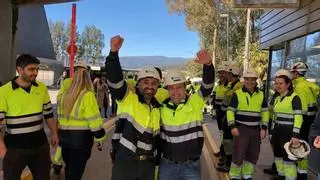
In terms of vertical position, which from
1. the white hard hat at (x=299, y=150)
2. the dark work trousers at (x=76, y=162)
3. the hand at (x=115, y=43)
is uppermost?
the hand at (x=115, y=43)

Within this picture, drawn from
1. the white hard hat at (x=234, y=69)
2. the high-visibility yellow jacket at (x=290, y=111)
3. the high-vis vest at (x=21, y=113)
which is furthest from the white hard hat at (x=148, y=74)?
the white hard hat at (x=234, y=69)

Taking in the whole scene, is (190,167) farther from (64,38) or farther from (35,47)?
(64,38)

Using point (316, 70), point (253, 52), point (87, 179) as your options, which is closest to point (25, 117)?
point (87, 179)

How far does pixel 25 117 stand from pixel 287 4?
693 cm

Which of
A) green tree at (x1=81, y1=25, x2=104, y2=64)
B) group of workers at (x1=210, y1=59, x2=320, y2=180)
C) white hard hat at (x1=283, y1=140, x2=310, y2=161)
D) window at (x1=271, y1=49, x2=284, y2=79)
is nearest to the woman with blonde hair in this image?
group of workers at (x1=210, y1=59, x2=320, y2=180)

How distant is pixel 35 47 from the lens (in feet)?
143

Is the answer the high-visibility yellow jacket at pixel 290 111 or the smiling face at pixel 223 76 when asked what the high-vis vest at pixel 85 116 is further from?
the smiling face at pixel 223 76

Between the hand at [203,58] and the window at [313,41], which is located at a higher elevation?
the window at [313,41]

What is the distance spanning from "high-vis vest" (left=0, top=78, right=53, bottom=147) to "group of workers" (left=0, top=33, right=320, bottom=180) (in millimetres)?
11

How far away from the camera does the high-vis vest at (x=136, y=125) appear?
4641 millimetres

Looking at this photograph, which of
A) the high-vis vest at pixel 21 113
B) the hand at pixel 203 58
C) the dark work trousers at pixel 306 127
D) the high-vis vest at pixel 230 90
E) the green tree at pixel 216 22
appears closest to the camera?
the hand at pixel 203 58

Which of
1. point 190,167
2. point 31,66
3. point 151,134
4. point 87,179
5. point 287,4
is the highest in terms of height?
point 287,4

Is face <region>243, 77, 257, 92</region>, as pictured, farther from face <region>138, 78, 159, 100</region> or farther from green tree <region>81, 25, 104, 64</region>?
green tree <region>81, 25, 104, 64</region>

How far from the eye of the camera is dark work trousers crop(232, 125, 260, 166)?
7.41 meters
